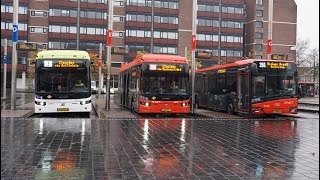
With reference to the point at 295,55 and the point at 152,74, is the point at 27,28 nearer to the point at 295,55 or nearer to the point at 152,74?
the point at 295,55

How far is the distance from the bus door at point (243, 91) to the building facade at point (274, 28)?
3605 millimetres

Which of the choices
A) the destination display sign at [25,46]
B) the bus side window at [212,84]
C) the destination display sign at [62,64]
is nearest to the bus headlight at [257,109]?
the bus side window at [212,84]

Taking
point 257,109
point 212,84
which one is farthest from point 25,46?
point 257,109

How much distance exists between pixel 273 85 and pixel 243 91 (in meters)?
1.46

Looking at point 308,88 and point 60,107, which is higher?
point 308,88

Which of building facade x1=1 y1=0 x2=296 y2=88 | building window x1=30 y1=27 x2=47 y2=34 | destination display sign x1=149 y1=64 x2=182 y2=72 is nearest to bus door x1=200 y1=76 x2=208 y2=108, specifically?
destination display sign x1=149 y1=64 x2=182 y2=72

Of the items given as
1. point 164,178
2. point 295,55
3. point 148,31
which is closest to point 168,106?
point 164,178

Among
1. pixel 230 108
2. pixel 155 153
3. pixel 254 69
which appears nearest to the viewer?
pixel 155 153

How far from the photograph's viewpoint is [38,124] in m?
12.8

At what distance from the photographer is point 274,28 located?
46.8 metres

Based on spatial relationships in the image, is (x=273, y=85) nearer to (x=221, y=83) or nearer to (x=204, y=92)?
(x=221, y=83)

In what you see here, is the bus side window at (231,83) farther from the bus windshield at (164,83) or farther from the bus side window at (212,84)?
the bus windshield at (164,83)

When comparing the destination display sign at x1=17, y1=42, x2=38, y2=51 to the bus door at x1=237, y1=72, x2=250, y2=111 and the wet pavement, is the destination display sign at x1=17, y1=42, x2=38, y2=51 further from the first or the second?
the bus door at x1=237, y1=72, x2=250, y2=111

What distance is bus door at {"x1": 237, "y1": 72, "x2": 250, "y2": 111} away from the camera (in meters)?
18.6
